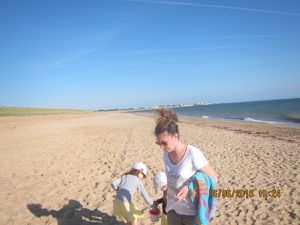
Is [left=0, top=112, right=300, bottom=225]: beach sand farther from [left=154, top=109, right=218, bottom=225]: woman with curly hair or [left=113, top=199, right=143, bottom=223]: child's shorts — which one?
[left=154, top=109, right=218, bottom=225]: woman with curly hair

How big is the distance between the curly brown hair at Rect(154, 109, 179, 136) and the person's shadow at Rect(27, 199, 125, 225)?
123 inches

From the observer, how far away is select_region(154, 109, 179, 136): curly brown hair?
96.8 inches

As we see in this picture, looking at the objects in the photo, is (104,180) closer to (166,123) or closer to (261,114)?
(166,123)

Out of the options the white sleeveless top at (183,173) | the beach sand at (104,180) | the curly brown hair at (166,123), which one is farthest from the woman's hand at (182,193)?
the beach sand at (104,180)

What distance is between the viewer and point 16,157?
34.8 feet

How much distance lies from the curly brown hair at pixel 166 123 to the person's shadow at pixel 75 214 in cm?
312

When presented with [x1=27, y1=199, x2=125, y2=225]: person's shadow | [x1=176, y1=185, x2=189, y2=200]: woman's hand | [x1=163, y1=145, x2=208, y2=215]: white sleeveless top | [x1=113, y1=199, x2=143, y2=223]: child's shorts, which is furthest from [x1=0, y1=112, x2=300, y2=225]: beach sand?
[x1=176, y1=185, x2=189, y2=200]: woman's hand

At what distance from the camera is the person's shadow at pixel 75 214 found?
4888 millimetres

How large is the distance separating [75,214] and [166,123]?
3.74 meters

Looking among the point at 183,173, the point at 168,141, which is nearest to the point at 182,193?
the point at 183,173

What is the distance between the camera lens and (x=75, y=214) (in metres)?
5.18

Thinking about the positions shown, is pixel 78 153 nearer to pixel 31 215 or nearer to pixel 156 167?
A: pixel 156 167

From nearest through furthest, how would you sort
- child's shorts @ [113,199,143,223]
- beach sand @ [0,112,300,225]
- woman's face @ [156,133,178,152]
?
1. woman's face @ [156,133,178,152]
2. child's shorts @ [113,199,143,223]
3. beach sand @ [0,112,300,225]

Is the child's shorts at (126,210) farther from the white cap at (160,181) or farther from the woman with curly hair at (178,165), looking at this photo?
the woman with curly hair at (178,165)
